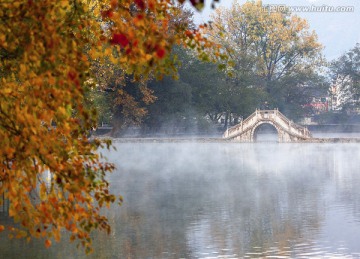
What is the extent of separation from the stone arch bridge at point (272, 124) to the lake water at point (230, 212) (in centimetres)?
2420

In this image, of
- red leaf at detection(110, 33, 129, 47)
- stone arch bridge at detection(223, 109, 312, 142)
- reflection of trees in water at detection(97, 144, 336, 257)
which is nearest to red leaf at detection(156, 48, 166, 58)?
red leaf at detection(110, 33, 129, 47)

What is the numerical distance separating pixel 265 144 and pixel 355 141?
8701 millimetres

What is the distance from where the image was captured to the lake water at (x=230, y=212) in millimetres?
21872

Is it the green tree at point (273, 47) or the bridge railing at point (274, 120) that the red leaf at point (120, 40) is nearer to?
the bridge railing at point (274, 120)

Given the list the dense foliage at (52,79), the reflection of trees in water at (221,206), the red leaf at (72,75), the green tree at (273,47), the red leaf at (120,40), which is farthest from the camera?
the green tree at (273,47)

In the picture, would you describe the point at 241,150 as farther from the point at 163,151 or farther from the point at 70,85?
the point at 70,85

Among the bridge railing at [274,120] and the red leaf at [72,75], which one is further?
the bridge railing at [274,120]

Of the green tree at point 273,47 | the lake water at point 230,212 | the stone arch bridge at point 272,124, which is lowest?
the lake water at point 230,212

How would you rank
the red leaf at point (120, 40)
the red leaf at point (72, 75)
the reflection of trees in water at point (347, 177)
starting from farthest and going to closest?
the reflection of trees in water at point (347, 177)
the red leaf at point (72, 75)
the red leaf at point (120, 40)

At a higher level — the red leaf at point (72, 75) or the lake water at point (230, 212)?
the red leaf at point (72, 75)

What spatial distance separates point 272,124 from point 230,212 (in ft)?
183

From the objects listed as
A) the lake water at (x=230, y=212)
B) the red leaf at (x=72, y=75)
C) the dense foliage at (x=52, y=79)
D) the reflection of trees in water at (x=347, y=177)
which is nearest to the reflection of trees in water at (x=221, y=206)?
the lake water at (x=230, y=212)

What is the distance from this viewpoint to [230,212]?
30.4 m

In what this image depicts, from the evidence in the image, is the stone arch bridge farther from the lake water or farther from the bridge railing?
the lake water
